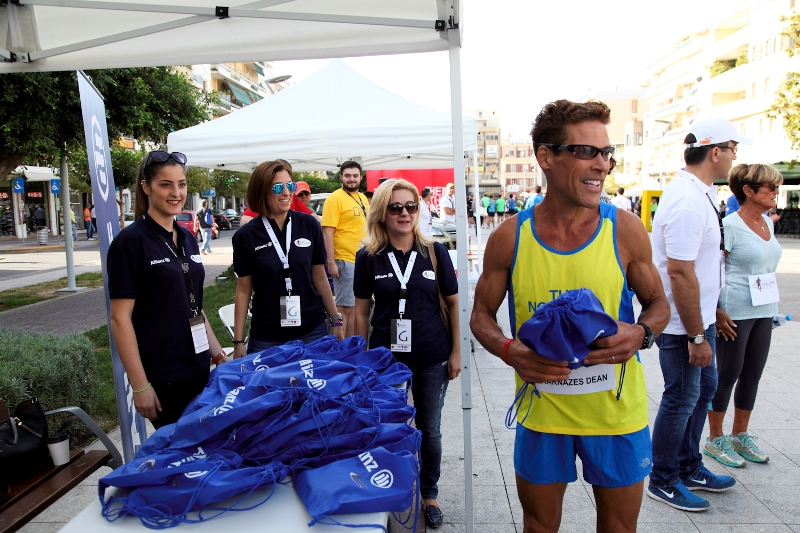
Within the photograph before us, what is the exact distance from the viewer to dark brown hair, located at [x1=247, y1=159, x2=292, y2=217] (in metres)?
3.49

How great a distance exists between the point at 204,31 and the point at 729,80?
4794 centimetres

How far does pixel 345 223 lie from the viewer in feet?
20.6

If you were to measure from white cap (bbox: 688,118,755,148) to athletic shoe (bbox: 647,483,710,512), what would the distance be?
1957 millimetres

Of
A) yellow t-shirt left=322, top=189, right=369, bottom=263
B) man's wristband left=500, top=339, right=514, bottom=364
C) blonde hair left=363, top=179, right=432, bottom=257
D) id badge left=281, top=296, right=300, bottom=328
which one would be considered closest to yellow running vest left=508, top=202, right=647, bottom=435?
man's wristband left=500, top=339, right=514, bottom=364

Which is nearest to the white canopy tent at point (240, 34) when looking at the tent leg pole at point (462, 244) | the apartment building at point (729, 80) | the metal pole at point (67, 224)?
the tent leg pole at point (462, 244)

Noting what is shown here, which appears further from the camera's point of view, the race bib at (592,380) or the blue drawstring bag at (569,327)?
the race bib at (592,380)

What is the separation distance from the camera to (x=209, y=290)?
11.9 metres

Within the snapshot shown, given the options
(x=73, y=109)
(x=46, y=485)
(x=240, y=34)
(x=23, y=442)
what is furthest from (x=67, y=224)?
(x=46, y=485)

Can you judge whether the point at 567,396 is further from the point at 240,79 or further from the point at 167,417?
the point at 240,79

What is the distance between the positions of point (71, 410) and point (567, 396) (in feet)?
7.88

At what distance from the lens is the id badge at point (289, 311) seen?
3.42m

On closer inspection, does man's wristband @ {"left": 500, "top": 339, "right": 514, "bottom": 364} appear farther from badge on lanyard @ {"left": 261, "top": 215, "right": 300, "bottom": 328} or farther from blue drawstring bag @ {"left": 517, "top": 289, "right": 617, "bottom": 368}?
badge on lanyard @ {"left": 261, "top": 215, "right": 300, "bottom": 328}

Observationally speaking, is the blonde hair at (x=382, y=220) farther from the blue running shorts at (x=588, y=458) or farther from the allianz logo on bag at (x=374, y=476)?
the allianz logo on bag at (x=374, y=476)

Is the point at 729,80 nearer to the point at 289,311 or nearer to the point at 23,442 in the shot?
the point at 289,311
